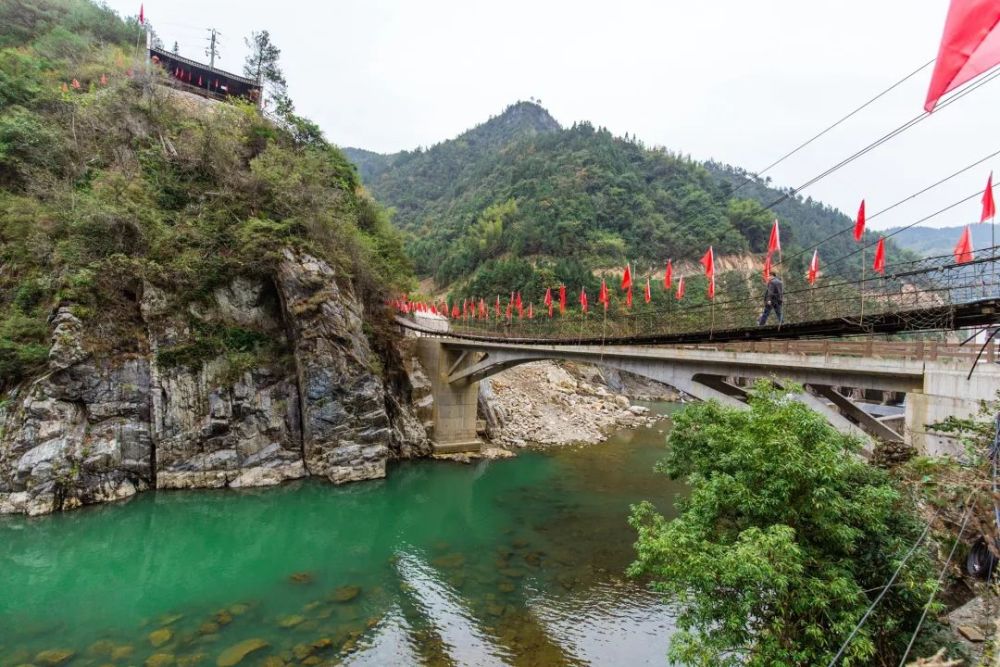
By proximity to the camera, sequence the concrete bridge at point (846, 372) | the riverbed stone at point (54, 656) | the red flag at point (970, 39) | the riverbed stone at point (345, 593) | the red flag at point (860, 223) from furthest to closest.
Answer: the riverbed stone at point (345, 593) < the red flag at point (860, 223) < the riverbed stone at point (54, 656) < the concrete bridge at point (846, 372) < the red flag at point (970, 39)

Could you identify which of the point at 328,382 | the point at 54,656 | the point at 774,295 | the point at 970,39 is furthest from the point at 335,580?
the point at 970,39

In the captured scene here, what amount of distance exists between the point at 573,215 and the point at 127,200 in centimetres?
4869

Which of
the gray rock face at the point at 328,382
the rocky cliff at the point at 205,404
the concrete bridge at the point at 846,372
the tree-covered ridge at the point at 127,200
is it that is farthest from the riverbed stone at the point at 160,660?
the concrete bridge at the point at 846,372

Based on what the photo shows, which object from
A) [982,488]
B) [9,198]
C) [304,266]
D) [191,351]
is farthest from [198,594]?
[9,198]

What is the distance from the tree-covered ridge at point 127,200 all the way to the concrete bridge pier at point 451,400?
4059mm

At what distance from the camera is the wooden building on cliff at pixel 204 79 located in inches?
1147

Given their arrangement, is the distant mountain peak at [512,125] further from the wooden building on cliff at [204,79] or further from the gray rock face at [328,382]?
the gray rock face at [328,382]

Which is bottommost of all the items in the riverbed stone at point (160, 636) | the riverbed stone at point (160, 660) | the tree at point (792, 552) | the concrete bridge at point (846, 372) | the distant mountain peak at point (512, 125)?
the riverbed stone at point (160, 636)

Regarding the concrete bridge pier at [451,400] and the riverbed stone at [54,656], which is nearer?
the riverbed stone at [54,656]

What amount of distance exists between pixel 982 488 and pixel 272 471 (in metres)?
18.2

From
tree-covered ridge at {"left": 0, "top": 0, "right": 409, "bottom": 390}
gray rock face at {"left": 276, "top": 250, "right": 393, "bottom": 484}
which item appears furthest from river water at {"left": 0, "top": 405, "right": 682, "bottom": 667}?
tree-covered ridge at {"left": 0, "top": 0, "right": 409, "bottom": 390}

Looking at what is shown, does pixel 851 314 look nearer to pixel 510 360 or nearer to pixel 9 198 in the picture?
pixel 510 360

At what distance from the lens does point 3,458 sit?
43.4 feet

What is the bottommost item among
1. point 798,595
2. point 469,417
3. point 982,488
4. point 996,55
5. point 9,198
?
point 469,417
